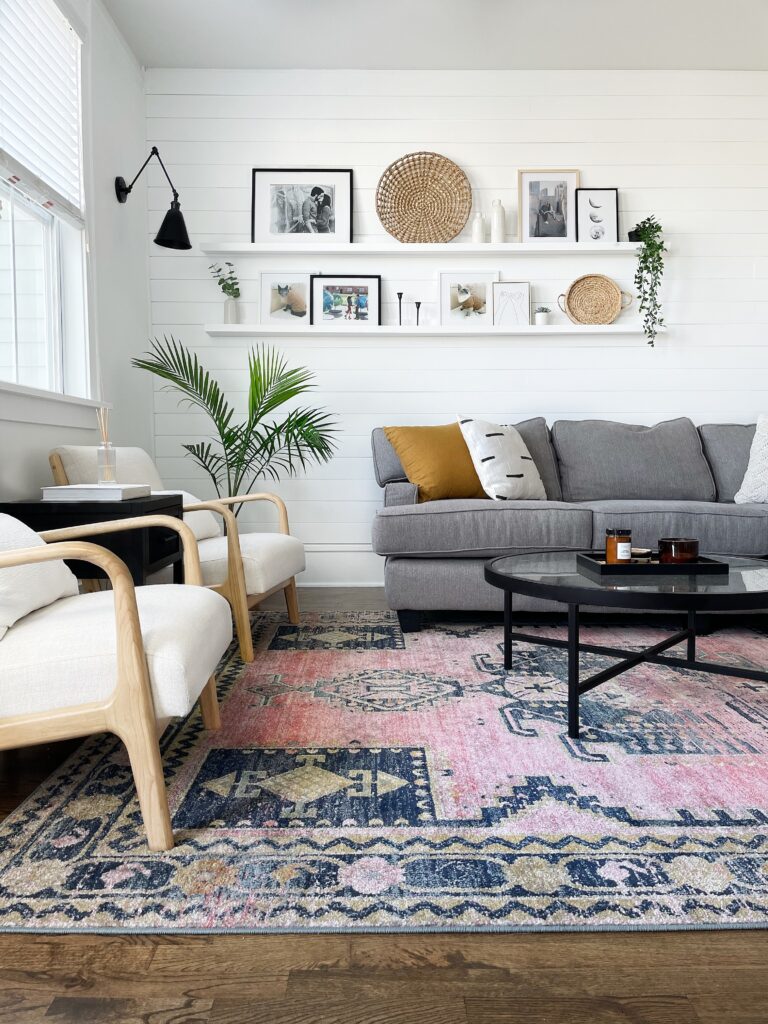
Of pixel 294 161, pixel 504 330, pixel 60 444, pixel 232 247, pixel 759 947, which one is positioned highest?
pixel 294 161

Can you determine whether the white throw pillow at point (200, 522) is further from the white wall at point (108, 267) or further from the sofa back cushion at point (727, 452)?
the sofa back cushion at point (727, 452)

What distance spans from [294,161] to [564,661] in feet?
10.8

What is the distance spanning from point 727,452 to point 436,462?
63.0 inches

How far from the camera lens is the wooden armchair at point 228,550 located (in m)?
2.77

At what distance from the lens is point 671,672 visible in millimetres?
2623

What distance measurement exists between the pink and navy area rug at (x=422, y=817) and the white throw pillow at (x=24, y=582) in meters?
0.41

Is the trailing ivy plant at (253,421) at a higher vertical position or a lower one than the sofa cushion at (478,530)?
higher

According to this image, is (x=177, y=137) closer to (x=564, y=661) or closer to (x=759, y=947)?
(x=564, y=661)

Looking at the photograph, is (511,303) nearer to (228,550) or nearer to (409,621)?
(409,621)

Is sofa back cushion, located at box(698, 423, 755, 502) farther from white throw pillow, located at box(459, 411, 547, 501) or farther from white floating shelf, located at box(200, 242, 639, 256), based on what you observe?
white floating shelf, located at box(200, 242, 639, 256)

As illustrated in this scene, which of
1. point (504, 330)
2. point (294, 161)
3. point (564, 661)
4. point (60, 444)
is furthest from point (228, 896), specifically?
point (294, 161)

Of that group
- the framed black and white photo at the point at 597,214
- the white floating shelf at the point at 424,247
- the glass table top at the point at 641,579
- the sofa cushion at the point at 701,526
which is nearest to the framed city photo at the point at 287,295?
the white floating shelf at the point at 424,247

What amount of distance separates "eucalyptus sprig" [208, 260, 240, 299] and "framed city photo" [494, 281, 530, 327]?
4.91 feet

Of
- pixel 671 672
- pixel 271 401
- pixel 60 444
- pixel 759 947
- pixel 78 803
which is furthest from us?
pixel 271 401
